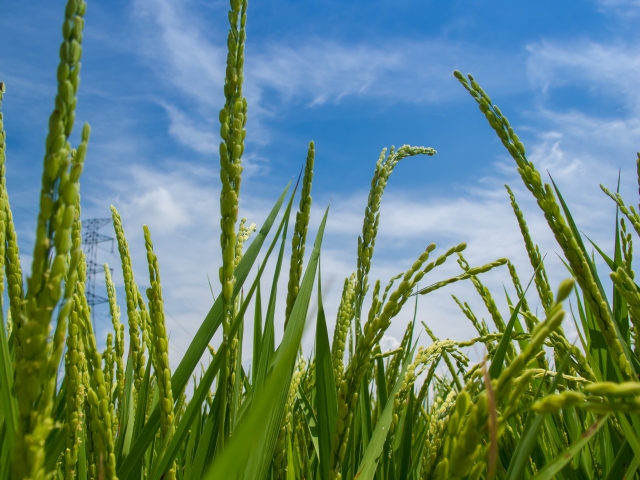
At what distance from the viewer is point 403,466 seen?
62.7 inches

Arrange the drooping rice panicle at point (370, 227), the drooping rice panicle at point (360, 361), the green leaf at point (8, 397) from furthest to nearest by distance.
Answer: the drooping rice panicle at point (370, 227) < the drooping rice panicle at point (360, 361) < the green leaf at point (8, 397)

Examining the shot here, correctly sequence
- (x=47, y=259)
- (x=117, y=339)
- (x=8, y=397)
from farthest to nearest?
1. (x=117, y=339)
2. (x=8, y=397)
3. (x=47, y=259)

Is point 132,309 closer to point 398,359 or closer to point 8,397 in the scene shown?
point 8,397

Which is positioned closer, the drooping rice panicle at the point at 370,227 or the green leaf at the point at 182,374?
the green leaf at the point at 182,374

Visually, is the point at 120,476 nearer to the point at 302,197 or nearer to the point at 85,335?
the point at 85,335

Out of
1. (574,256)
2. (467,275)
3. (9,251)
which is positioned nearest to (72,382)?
(9,251)

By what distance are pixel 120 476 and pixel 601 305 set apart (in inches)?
38.0

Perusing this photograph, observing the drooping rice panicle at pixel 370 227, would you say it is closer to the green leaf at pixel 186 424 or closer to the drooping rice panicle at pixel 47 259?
the green leaf at pixel 186 424

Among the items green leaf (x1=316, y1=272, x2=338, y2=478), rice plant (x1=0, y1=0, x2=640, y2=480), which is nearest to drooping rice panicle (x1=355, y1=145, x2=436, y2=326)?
rice plant (x1=0, y1=0, x2=640, y2=480)

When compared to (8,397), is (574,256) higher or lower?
higher

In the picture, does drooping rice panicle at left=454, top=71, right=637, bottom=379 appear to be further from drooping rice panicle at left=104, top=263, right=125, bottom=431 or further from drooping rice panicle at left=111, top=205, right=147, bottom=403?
drooping rice panicle at left=104, top=263, right=125, bottom=431

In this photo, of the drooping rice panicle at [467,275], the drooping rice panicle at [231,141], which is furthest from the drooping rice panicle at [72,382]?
the drooping rice panicle at [467,275]

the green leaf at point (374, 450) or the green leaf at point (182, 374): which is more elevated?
the green leaf at point (182, 374)

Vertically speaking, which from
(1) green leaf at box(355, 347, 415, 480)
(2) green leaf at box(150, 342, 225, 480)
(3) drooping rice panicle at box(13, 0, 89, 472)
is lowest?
(1) green leaf at box(355, 347, 415, 480)
